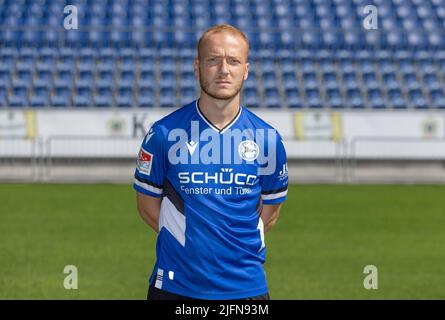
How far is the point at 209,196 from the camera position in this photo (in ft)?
10.7

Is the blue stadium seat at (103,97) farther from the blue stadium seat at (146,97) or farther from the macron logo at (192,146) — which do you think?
the macron logo at (192,146)

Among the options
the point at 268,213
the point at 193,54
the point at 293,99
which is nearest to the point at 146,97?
the point at 193,54

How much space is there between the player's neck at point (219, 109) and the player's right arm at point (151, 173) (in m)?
0.19

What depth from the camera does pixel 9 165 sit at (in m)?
21.9

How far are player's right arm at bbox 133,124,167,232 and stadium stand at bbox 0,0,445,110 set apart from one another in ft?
68.3

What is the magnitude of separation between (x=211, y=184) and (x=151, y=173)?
26cm

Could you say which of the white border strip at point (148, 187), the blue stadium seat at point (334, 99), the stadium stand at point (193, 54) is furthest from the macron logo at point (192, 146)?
the blue stadium seat at point (334, 99)

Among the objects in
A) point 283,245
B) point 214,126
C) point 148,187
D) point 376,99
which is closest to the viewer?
point 214,126

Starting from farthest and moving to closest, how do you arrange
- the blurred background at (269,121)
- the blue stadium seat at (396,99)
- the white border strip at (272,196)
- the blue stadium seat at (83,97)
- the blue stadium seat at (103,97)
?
1. the blue stadium seat at (396,99)
2. the blue stadium seat at (103,97)
3. the blue stadium seat at (83,97)
4. the blurred background at (269,121)
5. the white border strip at (272,196)

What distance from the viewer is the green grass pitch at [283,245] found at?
8.70m

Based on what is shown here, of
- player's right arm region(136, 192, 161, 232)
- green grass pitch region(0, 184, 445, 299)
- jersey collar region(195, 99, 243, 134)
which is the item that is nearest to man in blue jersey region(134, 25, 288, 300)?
jersey collar region(195, 99, 243, 134)

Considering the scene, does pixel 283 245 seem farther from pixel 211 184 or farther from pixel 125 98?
pixel 125 98

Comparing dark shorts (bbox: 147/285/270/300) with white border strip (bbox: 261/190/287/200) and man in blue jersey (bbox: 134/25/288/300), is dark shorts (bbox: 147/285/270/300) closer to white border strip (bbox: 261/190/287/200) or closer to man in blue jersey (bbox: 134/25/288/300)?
man in blue jersey (bbox: 134/25/288/300)

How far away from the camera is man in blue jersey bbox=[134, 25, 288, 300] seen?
327 cm
